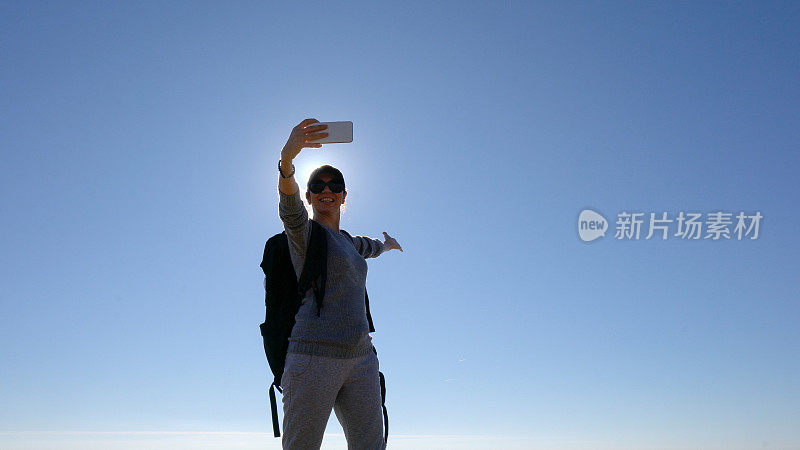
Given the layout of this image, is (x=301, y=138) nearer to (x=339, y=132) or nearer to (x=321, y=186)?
(x=339, y=132)

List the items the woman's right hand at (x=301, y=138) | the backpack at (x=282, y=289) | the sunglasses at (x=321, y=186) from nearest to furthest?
1. the woman's right hand at (x=301, y=138)
2. the backpack at (x=282, y=289)
3. the sunglasses at (x=321, y=186)

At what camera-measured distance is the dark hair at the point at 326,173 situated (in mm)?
6141

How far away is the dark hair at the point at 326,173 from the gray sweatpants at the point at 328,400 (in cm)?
172

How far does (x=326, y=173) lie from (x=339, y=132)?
915mm

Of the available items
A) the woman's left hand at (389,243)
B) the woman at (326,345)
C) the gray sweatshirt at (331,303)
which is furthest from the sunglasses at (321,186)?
the woman's left hand at (389,243)

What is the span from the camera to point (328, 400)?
5379mm

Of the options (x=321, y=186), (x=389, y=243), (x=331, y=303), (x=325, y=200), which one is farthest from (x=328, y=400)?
(x=389, y=243)

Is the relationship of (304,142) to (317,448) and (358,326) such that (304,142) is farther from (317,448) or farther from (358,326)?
(317,448)

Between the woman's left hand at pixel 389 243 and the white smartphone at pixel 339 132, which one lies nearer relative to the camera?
the white smartphone at pixel 339 132

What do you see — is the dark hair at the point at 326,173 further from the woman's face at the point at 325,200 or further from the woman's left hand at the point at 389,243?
the woman's left hand at the point at 389,243

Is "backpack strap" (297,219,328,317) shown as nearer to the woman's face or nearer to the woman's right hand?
the woman's face

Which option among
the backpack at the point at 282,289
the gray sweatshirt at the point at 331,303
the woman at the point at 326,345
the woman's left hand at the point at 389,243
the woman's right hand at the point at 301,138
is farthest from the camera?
the woman's left hand at the point at 389,243

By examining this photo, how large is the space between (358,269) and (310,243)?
57 cm

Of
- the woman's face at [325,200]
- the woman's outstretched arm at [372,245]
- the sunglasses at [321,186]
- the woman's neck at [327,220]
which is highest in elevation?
the sunglasses at [321,186]
